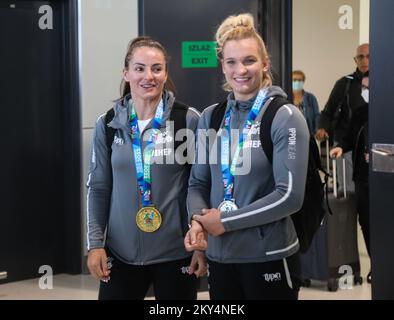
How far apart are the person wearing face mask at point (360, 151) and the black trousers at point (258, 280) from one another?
2667mm

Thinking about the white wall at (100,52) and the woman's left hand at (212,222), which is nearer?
the woman's left hand at (212,222)

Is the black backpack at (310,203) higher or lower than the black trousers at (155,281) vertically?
higher

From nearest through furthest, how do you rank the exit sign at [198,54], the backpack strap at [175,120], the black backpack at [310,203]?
the black backpack at [310,203]
the backpack strap at [175,120]
the exit sign at [198,54]

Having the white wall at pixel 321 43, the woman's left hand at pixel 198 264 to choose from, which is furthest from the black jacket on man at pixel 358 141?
the white wall at pixel 321 43

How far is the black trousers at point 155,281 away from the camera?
2564mm

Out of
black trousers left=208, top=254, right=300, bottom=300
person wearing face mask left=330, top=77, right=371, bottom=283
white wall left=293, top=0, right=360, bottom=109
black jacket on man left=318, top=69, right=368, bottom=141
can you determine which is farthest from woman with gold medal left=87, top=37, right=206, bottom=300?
white wall left=293, top=0, right=360, bottom=109

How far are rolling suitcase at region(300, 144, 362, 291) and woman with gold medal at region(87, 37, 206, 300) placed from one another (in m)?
2.39

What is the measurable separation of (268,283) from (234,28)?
2.78ft

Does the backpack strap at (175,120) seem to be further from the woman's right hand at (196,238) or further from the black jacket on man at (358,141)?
the black jacket on man at (358,141)

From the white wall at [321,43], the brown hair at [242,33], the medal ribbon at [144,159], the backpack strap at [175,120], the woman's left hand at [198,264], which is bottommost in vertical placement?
the woman's left hand at [198,264]

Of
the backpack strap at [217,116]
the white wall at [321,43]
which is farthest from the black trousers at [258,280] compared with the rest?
the white wall at [321,43]

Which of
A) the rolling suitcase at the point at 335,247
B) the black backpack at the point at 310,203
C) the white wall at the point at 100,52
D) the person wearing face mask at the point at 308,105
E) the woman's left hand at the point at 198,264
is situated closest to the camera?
the black backpack at the point at 310,203

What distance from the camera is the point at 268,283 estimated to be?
7.53 ft

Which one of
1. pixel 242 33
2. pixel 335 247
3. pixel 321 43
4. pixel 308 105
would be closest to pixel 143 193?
pixel 242 33
